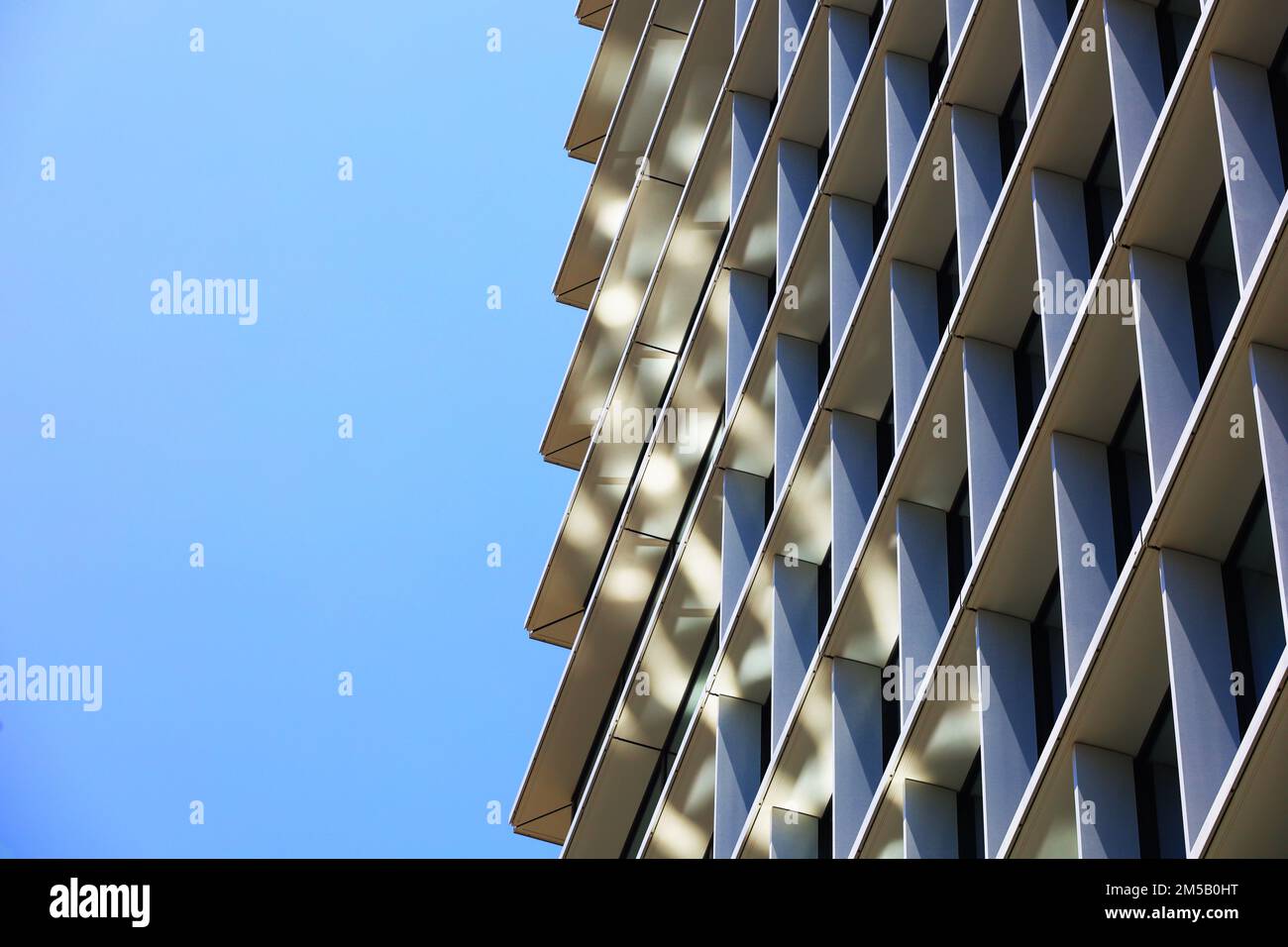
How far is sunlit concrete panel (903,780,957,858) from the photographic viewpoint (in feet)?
60.0

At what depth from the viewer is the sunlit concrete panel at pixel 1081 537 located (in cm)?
1552

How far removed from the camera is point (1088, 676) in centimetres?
1470

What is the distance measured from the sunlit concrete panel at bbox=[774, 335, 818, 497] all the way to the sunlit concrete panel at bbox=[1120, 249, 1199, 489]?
871cm

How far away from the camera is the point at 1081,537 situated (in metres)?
16.0

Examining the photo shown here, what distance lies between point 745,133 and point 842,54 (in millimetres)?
3737

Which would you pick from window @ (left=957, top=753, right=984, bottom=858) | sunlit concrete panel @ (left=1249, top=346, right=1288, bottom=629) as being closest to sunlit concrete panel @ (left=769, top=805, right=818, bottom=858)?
window @ (left=957, top=753, right=984, bottom=858)

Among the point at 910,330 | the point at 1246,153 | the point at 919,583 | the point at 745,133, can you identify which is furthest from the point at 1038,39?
the point at 745,133

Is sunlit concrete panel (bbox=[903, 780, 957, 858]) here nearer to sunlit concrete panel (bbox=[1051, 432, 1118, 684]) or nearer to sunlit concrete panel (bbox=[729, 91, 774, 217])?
sunlit concrete panel (bbox=[1051, 432, 1118, 684])

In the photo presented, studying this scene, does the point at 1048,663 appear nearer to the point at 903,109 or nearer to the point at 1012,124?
the point at 1012,124

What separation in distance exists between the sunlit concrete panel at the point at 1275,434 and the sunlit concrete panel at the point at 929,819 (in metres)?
5.80

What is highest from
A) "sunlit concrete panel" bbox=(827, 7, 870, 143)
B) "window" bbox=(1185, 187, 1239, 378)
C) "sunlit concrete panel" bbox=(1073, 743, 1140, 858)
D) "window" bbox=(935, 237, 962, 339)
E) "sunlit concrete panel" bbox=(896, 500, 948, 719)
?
"sunlit concrete panel" bbox=(827, 7, 870, 143)

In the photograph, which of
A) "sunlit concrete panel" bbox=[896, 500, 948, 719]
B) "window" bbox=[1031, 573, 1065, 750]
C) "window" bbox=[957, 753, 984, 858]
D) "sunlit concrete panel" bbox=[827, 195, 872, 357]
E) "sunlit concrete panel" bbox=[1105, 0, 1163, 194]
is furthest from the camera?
"sunlit concrete panel" bbox=[827, 195, 872, 357]

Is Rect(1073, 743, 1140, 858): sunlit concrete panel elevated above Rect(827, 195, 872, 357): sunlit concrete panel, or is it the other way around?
Rect(827, 195, 872, 357): sunlit concrete panel

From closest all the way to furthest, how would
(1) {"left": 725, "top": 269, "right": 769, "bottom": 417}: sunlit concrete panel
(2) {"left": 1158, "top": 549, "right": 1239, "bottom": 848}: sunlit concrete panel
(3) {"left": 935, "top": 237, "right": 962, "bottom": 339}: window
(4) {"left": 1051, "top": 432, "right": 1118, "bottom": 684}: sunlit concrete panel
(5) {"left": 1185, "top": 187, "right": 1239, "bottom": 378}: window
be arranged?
(2) {"left": 1158, "top": 549, "right": 1239, "bottom": 848}: sunlit concrete panel < (5) {"left": 1185, "top": 187, "right": 1239, "bottom": 378}: window < (4) {"left": 1051, "top": 432, "right": 1118, "bottom": 684}: sunlit concrete panel < (3) {"left": 935, "top": 237, "right": 962, "bottom": 339}: window < (1) {"left": 725, "top": 269, "right": 769, "bottom": 417}: sunlit concrete panel
